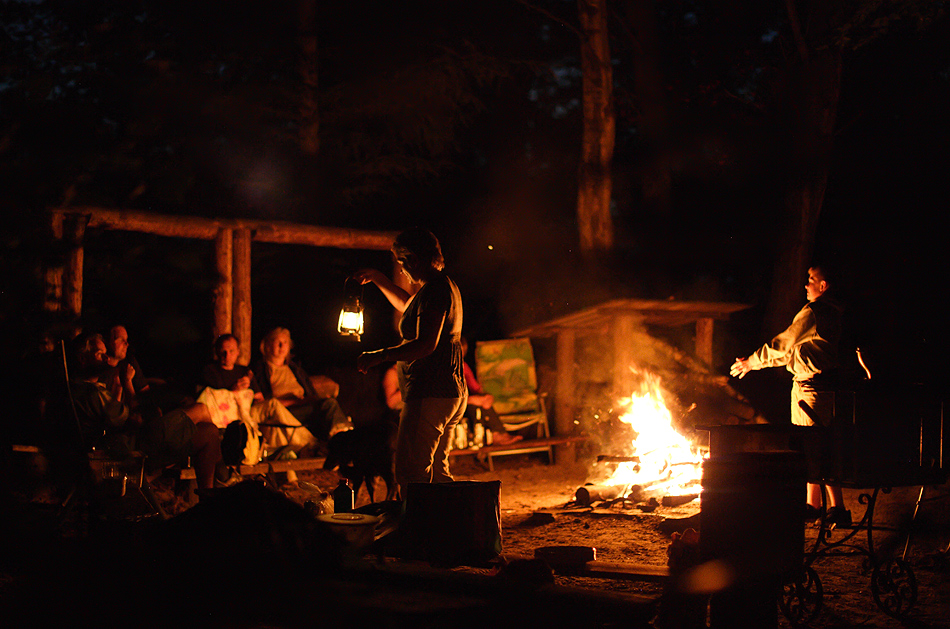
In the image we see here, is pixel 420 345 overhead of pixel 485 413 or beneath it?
overhead

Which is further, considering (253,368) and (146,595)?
(253,368)

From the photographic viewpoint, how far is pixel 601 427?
32.3 ft

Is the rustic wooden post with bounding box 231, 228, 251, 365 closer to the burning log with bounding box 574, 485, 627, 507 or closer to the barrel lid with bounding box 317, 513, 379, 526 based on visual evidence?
the burning log with bounding box 574, 485, 627, 507

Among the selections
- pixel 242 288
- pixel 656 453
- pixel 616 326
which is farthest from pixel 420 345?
pixel 616 326

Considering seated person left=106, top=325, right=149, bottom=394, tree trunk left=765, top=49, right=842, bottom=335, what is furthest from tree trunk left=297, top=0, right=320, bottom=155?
tree trunk left=765, top=49, right=842, bottom=335

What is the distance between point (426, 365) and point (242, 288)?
465 cm

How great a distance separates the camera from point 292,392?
810 centimetres

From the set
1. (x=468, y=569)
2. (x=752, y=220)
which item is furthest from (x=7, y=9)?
(x=752, y=220)

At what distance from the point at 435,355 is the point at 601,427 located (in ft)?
19.5

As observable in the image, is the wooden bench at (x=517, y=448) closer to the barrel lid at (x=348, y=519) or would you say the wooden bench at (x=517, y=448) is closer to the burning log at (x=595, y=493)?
the burning log at (x=595, y=493)

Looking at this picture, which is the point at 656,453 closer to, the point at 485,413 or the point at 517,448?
the point at 517,448

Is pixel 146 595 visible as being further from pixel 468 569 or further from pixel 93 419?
pixel 93 419

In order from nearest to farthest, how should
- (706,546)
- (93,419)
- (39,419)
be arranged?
(39,419) < (706,546) < (93,419)

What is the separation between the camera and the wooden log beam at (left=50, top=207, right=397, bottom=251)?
7309 mm
